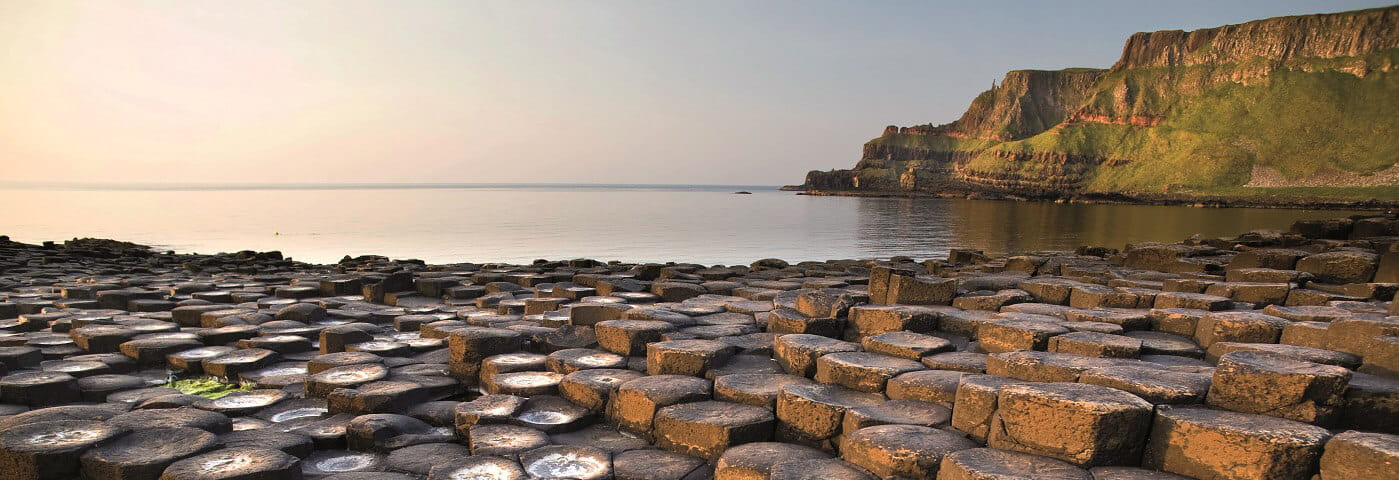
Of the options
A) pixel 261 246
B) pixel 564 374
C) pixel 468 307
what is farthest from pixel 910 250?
pixel 261 246

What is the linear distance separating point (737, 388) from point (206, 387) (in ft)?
12.9

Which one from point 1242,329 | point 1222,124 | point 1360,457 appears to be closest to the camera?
point 1360,457

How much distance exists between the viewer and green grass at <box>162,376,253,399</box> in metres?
4.90

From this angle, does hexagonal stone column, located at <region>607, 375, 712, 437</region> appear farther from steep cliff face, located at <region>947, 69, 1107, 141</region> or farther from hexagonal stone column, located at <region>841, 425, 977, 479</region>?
steep cliff face, located at <region>947, 69, 1107, 141</region>

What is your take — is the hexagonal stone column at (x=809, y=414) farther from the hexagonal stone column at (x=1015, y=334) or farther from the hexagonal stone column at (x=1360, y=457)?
the hexagonal stone column at (x=1360, y=457)

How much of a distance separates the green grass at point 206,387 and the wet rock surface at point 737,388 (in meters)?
0.13

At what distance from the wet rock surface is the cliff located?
113 metres

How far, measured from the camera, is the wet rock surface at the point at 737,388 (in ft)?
10.1

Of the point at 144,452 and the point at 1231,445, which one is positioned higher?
the point at 1231,445

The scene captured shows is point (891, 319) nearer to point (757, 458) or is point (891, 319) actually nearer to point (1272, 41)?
point (757, 458)

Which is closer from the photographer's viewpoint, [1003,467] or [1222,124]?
[1003,467]

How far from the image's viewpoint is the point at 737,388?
4.21 meters

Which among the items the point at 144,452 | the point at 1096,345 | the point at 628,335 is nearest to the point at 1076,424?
the point at 1096,345

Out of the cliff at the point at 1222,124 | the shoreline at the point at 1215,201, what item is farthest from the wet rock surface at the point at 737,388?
the cliff at the point at 1222,124
